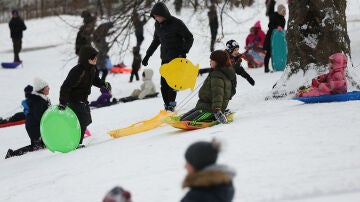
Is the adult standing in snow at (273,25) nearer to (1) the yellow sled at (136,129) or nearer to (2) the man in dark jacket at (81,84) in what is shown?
(1) the yellow sled at (136,129)

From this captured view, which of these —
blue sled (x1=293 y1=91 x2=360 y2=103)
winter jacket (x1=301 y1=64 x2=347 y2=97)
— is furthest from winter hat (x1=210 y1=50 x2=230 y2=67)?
winter jacket (x1=301 y1=64 x2=347 y2=97)

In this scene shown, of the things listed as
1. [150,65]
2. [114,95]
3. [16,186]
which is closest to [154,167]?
[16,186]

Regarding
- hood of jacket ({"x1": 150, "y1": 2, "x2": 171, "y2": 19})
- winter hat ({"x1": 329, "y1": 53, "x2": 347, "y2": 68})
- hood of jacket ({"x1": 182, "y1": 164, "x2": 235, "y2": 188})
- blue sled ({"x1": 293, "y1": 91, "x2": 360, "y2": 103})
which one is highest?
hood of jacket ({"x1": 150, "y1": 2, "x2": 171, "y2": 19})

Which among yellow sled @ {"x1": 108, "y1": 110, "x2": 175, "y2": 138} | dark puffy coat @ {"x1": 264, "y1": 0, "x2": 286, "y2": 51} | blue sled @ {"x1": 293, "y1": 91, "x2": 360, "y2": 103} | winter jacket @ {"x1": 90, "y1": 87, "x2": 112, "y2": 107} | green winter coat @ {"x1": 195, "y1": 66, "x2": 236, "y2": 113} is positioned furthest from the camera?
dark puffy coat @ {"x1": 264, "y1": 0, "x2": 286, "y2": 51}

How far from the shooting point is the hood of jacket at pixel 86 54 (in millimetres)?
6941

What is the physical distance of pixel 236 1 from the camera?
1000cm

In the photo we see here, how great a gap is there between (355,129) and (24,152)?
448 centimetres

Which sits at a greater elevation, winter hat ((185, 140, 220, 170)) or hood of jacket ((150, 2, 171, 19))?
hood of jacket ((150, 2, 171, 19))

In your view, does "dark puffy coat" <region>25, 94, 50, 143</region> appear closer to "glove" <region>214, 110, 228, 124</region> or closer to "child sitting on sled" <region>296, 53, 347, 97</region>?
"glove" <region>214, 110, 228, 124</region>

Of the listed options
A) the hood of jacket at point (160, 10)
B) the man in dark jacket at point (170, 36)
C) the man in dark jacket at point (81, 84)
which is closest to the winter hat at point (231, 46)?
the man in dark jacket at point (170, 36)

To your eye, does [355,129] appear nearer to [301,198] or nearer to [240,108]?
[301,198]

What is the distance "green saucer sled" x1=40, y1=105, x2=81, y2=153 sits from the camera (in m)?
6.82

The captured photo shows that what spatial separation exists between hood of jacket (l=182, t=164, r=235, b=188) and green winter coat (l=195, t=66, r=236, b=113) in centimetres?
356

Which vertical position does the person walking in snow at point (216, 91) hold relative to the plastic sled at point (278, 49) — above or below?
below
